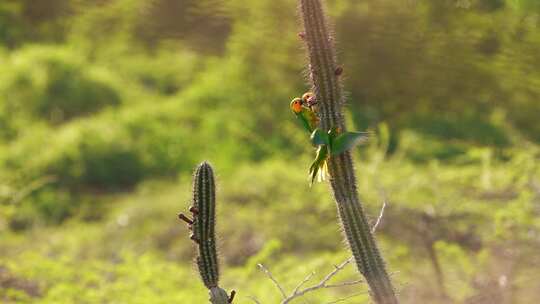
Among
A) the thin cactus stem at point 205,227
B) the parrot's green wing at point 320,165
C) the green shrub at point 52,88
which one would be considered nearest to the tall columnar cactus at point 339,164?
the parrot's green wing at point 320,165

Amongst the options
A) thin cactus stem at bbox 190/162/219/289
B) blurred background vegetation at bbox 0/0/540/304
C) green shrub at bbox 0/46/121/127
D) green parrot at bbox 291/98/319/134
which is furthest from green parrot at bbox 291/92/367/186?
green shrub at bbox 0/46/121/127

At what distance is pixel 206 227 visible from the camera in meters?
1.54

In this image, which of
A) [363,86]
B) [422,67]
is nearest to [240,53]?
[363,86]

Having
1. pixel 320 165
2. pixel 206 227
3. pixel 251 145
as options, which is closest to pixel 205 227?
pixel 206 227

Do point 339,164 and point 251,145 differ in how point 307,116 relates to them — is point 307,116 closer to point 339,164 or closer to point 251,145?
point 339,164

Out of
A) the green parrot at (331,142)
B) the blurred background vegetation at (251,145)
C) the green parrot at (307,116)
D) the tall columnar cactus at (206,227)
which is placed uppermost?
the green parrot at (307,116)

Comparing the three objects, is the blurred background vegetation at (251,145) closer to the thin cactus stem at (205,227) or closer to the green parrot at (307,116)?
the thin cactus stem at (205,227)

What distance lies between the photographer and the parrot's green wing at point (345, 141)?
4.33 ft

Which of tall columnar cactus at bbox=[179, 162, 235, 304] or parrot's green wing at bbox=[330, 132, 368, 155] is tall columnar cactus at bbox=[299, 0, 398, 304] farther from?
tall columnar cactus at bbox=[179, 162, 235, 304]

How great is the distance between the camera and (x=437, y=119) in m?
6.62

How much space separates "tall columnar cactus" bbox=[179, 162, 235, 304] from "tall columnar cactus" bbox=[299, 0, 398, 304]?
0.76 feet

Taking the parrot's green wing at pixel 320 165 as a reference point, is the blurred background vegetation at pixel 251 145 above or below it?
below

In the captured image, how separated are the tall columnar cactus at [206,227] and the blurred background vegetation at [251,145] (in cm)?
114

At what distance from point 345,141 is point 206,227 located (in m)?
0.32
